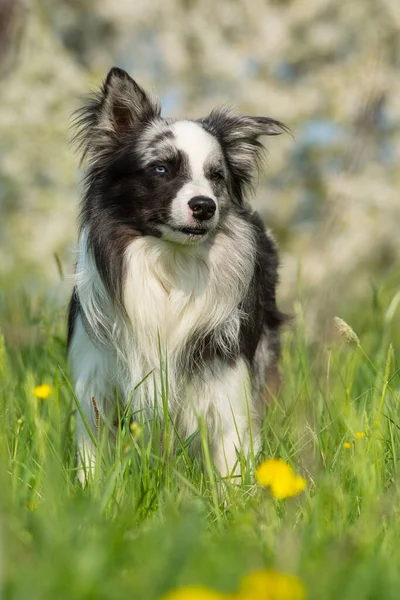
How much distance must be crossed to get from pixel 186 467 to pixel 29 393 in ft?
2.31

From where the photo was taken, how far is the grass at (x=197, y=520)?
4.93 feet

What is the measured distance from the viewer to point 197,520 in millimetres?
1612

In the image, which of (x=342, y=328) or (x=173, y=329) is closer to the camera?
(x=342, y=328)

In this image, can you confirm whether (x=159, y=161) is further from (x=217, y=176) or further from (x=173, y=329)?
(x=173, y=329)

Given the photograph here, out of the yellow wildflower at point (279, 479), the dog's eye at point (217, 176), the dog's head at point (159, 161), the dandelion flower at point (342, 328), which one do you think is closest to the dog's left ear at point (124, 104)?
the dog's head at point (159, 161)

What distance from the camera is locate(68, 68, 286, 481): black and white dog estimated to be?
3.85 metres

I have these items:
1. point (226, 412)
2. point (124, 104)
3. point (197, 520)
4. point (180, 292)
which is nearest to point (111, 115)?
point (124, 104)

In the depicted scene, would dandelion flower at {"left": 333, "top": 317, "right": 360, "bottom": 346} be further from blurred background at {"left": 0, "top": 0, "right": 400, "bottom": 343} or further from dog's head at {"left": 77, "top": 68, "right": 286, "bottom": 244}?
blurred background at {"left": 0, "top": 0, "right": 400, "bottom": 343}

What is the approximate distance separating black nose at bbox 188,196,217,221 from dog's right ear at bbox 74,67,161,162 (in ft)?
2.36

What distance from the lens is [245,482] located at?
2.79m

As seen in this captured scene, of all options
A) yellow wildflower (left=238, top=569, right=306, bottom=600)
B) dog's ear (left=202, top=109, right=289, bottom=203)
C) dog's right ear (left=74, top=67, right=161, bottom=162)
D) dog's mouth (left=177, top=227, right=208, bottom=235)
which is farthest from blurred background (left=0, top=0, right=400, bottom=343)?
yellow wildflower (left=238, top=569, right=306, bottom=600)

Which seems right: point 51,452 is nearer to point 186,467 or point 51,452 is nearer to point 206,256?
point 186,467

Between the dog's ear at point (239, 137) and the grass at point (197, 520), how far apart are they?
1119 millimetres

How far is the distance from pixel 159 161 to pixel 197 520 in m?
2.63
